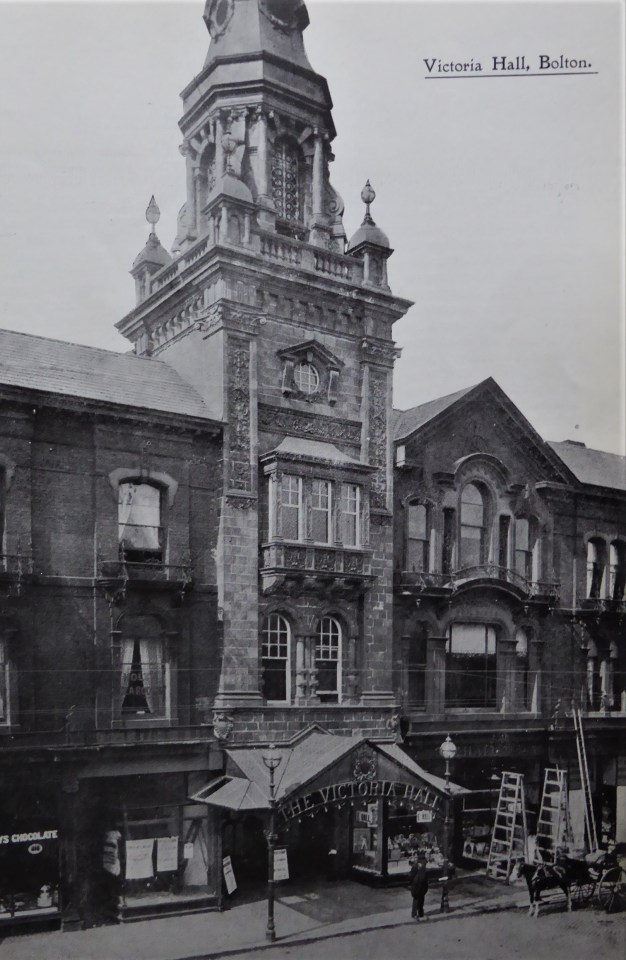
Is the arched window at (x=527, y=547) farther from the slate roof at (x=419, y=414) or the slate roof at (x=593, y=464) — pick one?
the slate roof at (x=419, y=414)

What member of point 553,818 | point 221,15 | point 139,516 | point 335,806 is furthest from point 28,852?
point 221,15

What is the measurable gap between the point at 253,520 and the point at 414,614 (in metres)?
5.92

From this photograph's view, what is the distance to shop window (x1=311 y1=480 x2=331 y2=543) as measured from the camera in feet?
73.9

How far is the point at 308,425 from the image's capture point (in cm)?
2344

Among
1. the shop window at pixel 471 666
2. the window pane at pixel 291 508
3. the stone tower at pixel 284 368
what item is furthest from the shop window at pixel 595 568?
the window pane at pixel 291 508

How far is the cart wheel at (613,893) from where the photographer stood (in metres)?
20.4

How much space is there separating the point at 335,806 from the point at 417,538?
24.5 ft

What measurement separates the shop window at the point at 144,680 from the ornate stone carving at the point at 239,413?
4224mm

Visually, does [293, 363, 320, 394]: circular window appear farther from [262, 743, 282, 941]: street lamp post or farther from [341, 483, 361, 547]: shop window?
[262, 743, 282, 941]: street lamp post

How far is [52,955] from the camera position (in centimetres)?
1686

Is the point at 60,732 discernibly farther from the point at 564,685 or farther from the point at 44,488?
the point at 564,685

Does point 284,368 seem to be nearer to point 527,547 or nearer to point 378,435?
point 378,435

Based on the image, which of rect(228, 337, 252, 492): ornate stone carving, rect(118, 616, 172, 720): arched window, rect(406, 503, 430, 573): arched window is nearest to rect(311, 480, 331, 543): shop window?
rect(228, 337, 252, 492): ornate stone carving

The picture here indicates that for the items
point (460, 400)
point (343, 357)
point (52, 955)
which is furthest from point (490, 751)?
point (52, 955)
